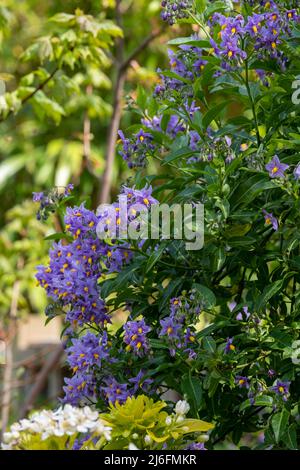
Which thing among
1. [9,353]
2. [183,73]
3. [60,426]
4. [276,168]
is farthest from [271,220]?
[9,353]

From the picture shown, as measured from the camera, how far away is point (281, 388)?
5.33 feet

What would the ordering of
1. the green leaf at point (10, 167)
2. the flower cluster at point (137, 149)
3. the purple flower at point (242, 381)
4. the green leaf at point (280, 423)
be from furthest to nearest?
the green leaf at point (10, 167) → the flower cluster at point (137, 149) → the purple flower at point (242, 381) → the green leaf at point (280, 423)

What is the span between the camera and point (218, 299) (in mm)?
1926

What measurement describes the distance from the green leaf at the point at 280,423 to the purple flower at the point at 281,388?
3 cm

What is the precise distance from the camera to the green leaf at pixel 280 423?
5.20 feet

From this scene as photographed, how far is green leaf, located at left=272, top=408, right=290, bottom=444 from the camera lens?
1.58 metres

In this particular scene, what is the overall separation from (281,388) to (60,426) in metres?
0.49

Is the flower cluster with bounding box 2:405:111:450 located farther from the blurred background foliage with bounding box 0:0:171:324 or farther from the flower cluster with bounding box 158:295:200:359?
the blurred background foliage with bounding box 0:0:171:324

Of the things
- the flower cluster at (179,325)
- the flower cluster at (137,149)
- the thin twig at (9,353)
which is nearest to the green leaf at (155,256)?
the flower cluster at (179,325)

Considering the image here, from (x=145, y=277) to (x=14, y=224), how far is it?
83.1 inches

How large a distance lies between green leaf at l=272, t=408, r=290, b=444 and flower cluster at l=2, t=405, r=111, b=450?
0.36 m

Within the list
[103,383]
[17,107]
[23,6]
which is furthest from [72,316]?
[23,6]

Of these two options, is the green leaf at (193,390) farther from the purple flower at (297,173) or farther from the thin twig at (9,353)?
the thin twig at (9,353)

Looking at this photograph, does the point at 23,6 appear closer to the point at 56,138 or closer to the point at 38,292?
the point at 56,138
